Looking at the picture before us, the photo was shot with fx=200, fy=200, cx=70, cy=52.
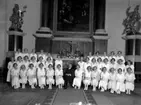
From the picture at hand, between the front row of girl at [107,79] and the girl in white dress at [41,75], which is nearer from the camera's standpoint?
the front row of girl at [107,79]

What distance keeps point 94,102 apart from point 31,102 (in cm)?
210

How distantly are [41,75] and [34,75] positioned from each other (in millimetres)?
346

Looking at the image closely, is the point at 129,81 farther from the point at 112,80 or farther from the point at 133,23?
the point at 133,23

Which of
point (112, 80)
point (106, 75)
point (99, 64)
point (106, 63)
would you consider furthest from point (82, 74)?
point (112, 80)

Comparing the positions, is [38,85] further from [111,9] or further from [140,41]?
[111,9]

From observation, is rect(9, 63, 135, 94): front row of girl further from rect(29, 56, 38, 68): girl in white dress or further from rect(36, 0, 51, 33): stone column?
rect(36, 0, 51, 33): stone column

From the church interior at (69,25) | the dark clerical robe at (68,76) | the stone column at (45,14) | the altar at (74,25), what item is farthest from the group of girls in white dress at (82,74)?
the stone column at (45,14)

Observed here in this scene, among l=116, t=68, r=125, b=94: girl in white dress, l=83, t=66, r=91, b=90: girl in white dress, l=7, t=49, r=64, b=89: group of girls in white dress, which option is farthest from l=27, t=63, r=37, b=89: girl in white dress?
l=116, t=68, r=125, b=94: girl in white dress

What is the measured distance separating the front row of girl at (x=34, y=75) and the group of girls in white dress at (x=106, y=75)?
0.88 m

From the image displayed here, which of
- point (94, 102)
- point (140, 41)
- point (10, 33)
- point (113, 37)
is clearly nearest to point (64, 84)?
point (94, 102)

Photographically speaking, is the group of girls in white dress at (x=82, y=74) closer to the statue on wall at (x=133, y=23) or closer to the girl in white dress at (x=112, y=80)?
the girl in white dress at (x=112, y=80)

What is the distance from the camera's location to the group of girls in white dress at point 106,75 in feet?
29.2

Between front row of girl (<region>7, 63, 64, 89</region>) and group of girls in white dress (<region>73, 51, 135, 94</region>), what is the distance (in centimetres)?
88

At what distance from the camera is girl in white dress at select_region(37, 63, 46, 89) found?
9.45 metres
